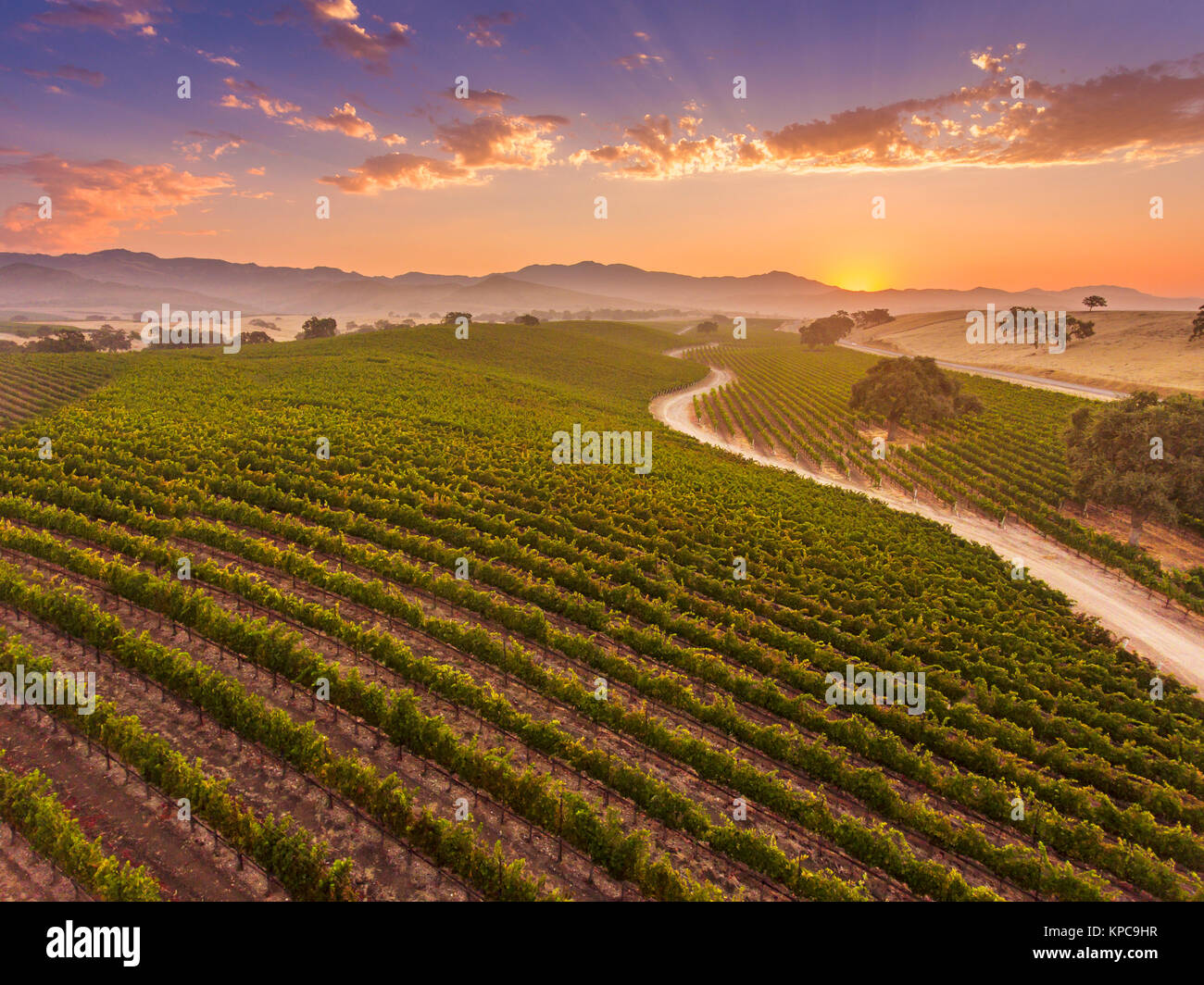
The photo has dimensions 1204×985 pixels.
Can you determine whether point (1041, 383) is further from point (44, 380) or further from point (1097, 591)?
point (44, 380)

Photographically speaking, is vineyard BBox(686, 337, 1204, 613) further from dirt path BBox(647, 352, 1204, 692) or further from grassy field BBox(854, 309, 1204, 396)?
grassy field BBox(854, 309, 1204, 396)

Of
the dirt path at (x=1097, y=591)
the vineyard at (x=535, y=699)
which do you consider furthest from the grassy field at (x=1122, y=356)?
the vineyard at (x=535, y=699)

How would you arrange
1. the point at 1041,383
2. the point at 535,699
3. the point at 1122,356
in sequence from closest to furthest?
the point at 535,699
the point at 1041,383
the point at 1122,356

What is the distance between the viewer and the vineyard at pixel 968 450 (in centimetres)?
4016

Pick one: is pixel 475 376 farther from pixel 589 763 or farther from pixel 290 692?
pixel 589 763

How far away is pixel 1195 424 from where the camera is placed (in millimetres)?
37031

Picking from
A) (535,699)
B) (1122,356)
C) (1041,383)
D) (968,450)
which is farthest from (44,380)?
(1122,356)

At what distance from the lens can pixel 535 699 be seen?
21.0 meters

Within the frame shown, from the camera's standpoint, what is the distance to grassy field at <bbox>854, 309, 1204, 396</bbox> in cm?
9950

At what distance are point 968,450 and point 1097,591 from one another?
100ft

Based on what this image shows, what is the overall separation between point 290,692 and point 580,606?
1245 cm

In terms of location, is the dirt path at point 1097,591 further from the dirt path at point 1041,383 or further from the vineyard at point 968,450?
the dirt path at point 1041,383
